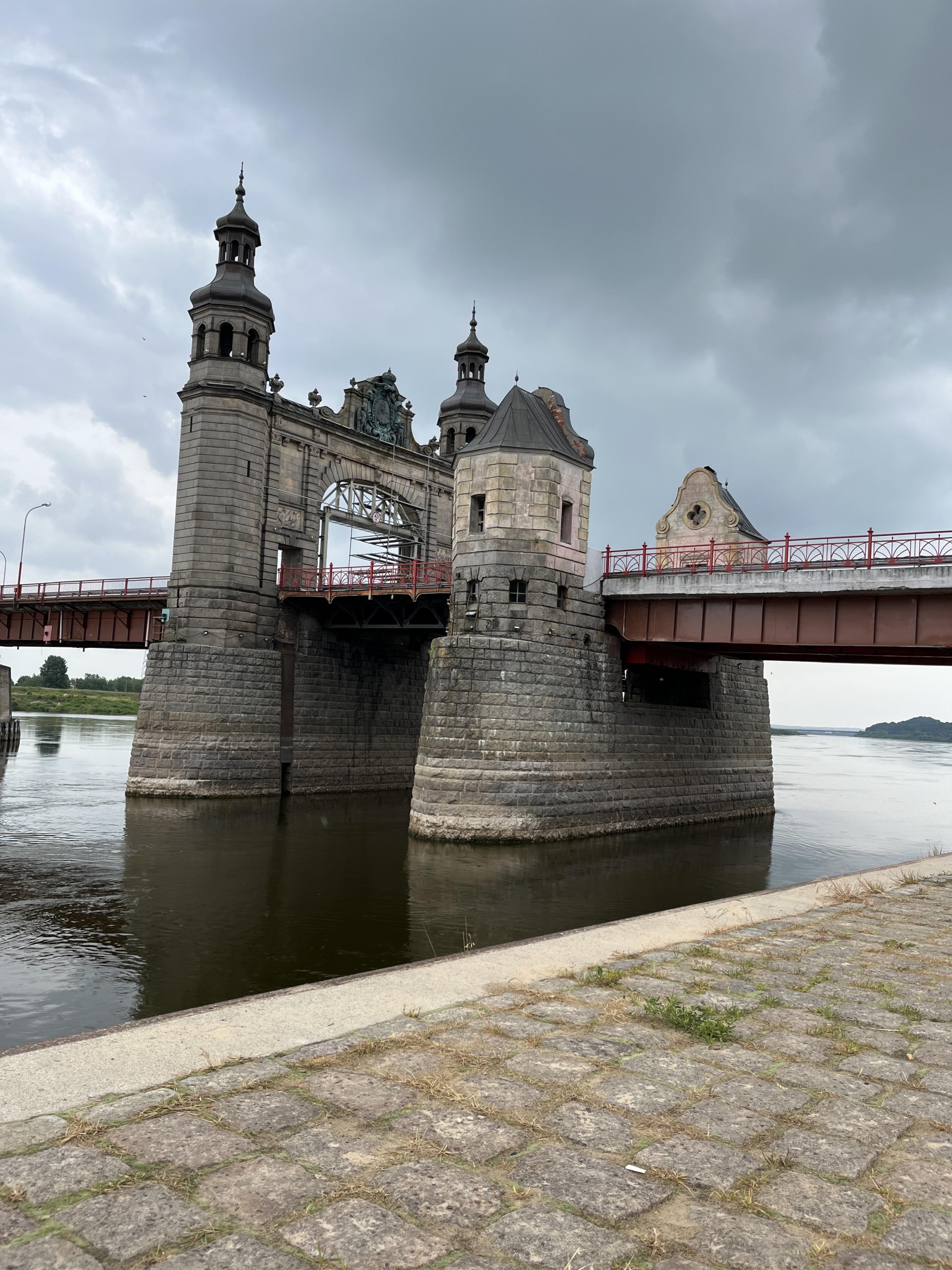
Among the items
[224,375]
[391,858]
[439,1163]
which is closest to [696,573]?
[391,858]

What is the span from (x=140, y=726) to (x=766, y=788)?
25.1 m

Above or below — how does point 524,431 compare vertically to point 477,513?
above

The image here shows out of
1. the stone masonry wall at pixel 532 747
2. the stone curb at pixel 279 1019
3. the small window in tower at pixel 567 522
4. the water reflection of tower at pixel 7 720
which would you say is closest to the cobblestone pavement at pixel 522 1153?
the stone curb at pixel 279 1019

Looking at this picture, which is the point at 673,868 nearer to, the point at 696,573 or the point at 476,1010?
the point at 696,573

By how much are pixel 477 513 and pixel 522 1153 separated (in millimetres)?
25477

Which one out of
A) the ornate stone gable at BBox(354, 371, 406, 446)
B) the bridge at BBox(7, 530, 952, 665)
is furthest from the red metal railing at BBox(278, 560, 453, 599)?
the ornate stone gable at BBox(354, 371, 406, 446)

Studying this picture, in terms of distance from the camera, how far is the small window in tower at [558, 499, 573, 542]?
97.1 ft

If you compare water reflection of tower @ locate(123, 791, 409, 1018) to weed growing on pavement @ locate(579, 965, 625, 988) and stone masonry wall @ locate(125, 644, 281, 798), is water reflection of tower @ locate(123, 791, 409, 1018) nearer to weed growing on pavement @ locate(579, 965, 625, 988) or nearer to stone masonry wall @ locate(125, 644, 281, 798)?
stone masonry wall @ locate(125, 644, 281, 798)

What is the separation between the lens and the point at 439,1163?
4684mm

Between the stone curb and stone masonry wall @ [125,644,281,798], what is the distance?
26.8 metres

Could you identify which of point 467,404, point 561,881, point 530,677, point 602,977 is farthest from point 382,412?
point 602,977

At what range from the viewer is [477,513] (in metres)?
29.5

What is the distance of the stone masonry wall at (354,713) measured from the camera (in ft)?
128

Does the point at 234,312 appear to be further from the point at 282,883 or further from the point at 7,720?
the point at 7,720
